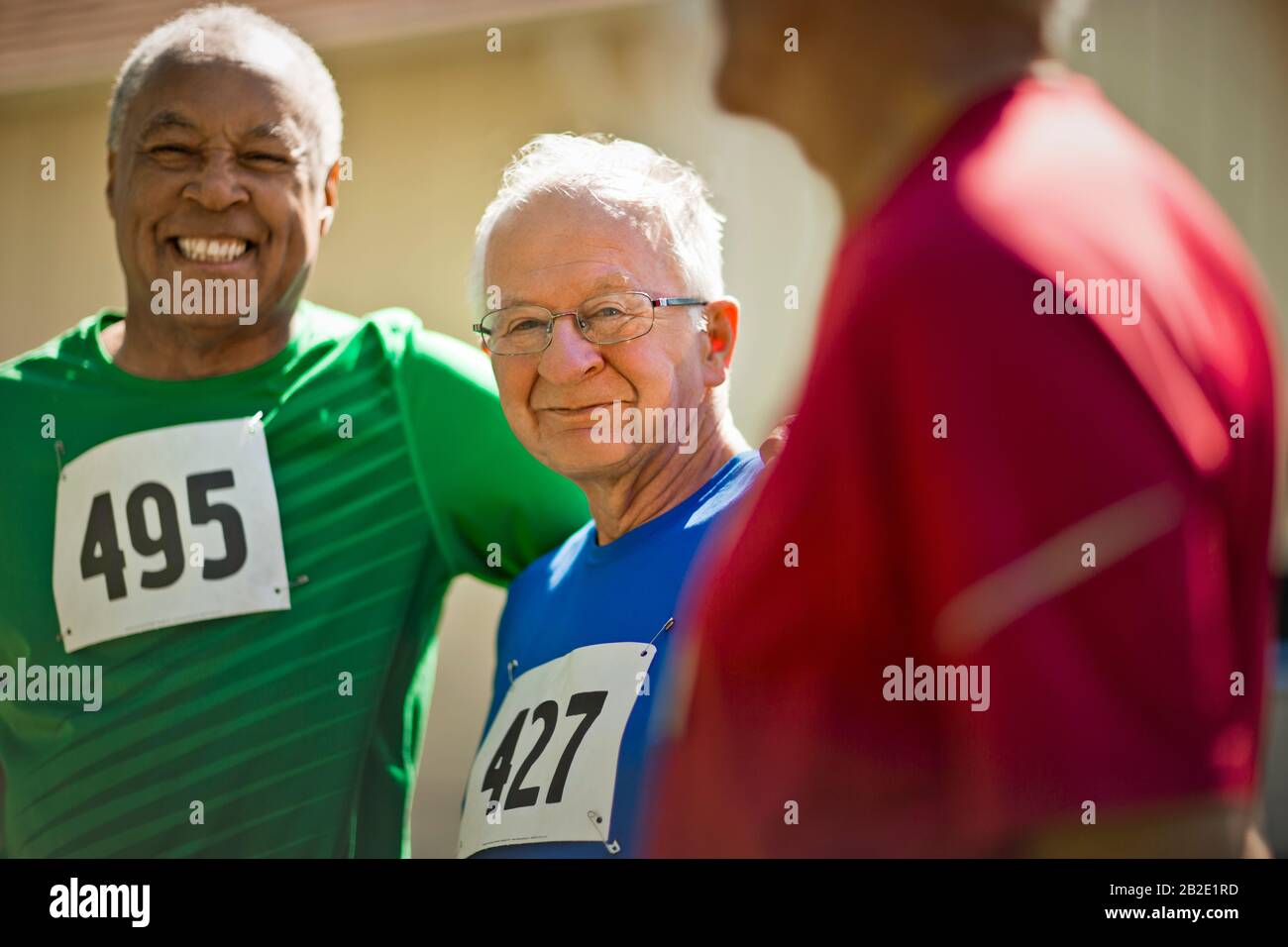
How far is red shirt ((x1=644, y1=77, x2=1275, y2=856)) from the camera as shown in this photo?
950 millimetres

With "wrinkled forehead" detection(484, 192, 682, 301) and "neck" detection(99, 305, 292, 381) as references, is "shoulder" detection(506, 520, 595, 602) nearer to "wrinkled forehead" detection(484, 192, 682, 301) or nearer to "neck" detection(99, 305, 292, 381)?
"wrinkled forehead" detection(484, 192, 682, 301)

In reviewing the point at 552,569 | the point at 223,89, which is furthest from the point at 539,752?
the point at 223,89

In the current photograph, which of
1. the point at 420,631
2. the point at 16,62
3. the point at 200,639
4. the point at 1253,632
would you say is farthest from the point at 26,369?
the point at 16,62

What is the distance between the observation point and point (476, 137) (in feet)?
18.9

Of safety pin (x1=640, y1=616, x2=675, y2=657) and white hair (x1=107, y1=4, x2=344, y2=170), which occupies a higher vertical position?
white hair (x1=107, y1=4, x2=344, y2=170)

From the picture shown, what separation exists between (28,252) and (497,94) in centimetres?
224

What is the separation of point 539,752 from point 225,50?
1491 millimetres

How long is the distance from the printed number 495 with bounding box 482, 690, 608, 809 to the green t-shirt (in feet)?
1.35

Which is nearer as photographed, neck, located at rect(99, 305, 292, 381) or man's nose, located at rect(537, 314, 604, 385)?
man's nose, located at rect(537, 314, 604, 385)

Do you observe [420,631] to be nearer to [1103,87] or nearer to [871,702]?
[871,702]

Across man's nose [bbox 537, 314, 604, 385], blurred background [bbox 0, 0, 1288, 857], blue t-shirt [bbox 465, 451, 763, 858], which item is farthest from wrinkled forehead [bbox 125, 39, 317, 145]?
blurred background [bbox 0, 0, 1288, 857]

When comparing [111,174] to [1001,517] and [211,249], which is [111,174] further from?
[1001,517]
